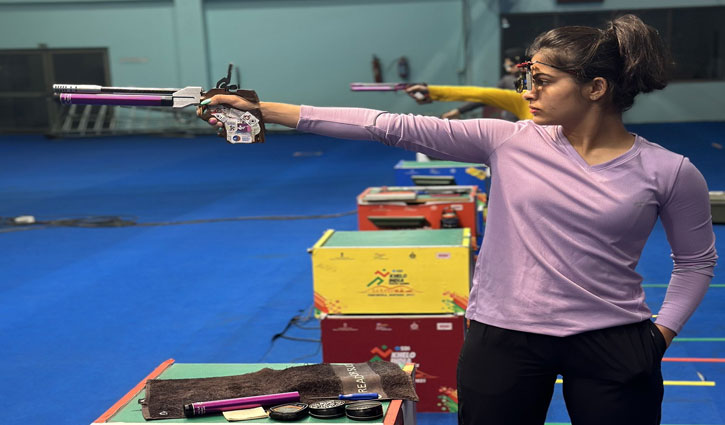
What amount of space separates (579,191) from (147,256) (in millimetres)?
6731

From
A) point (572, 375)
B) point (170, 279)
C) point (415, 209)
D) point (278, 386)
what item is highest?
point (572, 375)

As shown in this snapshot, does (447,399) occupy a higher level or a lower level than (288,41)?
lower

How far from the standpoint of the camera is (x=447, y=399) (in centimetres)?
429

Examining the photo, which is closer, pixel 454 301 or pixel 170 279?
pixel 454 301

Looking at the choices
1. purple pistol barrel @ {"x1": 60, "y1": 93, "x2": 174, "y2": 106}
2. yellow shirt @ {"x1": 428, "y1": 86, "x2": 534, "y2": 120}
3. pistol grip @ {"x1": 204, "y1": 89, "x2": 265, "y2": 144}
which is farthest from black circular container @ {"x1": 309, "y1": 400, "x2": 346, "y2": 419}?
yellow shirt @ {"x1": 428, "y1": 86, "x2": 534, "y2": 120}

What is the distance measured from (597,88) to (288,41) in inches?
762

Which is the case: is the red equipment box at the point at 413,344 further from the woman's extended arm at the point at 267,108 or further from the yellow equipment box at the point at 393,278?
the woman's extended arm at the point at 267,108

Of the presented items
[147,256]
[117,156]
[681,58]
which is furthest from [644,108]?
[147,256]

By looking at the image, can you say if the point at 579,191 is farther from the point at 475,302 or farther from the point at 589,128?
the point at 475,302

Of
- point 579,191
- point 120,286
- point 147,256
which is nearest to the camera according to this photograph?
point 579,191

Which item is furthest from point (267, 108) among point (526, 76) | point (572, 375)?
point (572, 375)

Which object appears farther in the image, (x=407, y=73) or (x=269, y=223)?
(x=407, y=73)

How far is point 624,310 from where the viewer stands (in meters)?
1.93

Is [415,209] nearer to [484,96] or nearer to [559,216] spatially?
[484,96]
